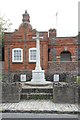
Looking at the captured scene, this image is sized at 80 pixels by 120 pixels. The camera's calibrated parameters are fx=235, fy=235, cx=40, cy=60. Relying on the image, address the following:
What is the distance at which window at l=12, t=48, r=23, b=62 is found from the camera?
1137 inches

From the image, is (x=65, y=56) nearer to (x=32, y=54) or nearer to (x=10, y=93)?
(x=32, y=54)

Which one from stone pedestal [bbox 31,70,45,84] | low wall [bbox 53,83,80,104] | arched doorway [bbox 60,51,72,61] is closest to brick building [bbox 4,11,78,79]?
arched doorway [bbox 60,51,72,61]

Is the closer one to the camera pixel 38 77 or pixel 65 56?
pixel 38 77

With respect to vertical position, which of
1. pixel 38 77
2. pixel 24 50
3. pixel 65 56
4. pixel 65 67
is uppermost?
pixel 24 50

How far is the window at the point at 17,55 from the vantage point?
1137 inches

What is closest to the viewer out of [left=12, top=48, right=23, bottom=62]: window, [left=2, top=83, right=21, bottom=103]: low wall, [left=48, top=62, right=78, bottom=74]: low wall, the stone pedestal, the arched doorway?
[left=2, top=83, right=21, bottom=103]: low wall

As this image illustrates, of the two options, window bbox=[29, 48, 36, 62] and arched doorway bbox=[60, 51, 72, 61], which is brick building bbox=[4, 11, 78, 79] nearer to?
window bbox=[29, 48, 36, 62]

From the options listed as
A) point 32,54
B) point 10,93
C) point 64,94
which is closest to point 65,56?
point 32,54

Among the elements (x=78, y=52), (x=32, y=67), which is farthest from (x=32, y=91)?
(x=78, y=52)

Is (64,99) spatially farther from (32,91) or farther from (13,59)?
(13,59)

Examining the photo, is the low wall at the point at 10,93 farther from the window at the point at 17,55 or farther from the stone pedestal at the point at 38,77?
the window at the point at 17,55

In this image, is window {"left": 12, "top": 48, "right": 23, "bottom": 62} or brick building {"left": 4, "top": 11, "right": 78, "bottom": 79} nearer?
brick building {"left": 4, "top": 11, "right": 78, "bottom": 79}

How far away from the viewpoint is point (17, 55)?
94.9 feet

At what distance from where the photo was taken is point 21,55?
94.9 ft
